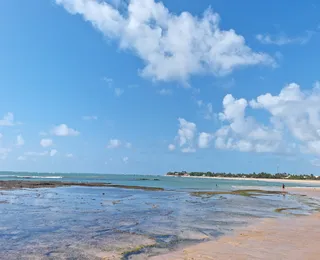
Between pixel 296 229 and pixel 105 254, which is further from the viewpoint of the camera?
pixel 296 229

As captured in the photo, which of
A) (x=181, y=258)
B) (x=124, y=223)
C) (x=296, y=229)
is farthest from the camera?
(x=124, y=223)

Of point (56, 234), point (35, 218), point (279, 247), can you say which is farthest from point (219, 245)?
point (35, 218)

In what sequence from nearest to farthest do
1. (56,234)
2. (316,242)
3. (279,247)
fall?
(279,247), (316,242), (56,234)

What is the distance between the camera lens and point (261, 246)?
14.9 metres

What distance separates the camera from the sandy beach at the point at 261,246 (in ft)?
42.8

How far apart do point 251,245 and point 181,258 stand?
4.39 meters

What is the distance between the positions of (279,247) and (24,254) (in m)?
11.4

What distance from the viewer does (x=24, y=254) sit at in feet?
43.3

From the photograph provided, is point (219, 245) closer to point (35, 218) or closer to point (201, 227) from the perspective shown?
point (201, 227)

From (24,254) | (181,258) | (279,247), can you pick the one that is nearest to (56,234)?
(24,254)

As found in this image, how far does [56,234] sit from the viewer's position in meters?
17.7

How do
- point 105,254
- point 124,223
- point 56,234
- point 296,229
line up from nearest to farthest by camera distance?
point 105,254
point 56,234
point 296,229
point 124,223

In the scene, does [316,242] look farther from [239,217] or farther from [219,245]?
[239,217]

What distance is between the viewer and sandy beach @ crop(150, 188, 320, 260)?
514 inches
